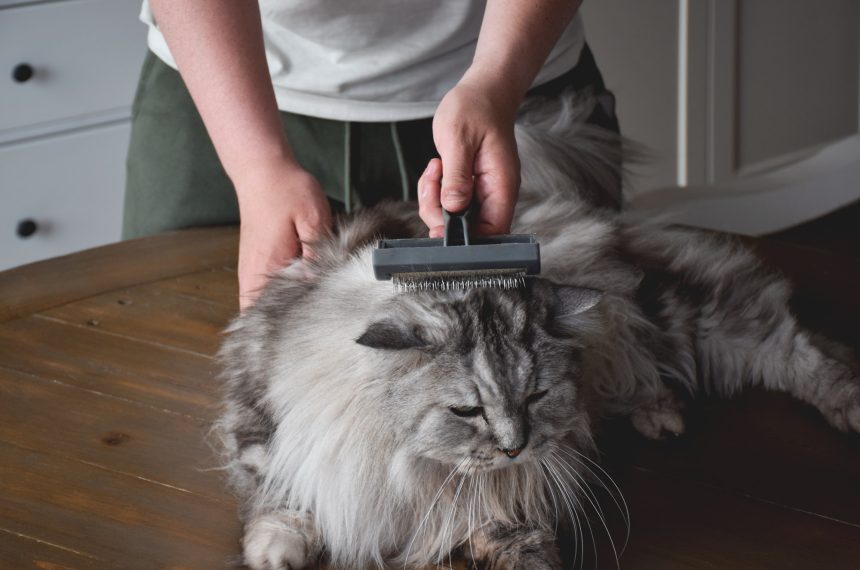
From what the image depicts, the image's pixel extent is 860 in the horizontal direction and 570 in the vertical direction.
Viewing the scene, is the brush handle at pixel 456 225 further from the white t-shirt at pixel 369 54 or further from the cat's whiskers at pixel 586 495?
the white t-shirt at pixel 369 54

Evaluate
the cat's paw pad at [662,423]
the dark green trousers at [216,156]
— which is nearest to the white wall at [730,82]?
the dark green trousers at [216,156]

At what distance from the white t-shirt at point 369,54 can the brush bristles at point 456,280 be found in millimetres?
Answer: 591

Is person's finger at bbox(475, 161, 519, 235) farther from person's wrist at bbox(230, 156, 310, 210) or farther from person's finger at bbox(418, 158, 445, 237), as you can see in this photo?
person's wrist at bbox(230, 156, 310, 210)

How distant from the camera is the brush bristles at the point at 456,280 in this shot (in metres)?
0.96

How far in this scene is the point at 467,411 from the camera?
951 mm

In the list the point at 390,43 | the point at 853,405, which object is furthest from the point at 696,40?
the point at 853,405

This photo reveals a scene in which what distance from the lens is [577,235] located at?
1.25 metres

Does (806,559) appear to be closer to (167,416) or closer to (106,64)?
(167,416)

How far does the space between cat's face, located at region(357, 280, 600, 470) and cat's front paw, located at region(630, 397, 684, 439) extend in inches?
8.8

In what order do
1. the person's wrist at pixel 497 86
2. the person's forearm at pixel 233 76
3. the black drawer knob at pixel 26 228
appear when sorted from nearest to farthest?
the person's wrist at pixel 497 86 < the person's forearm at pixel 233 76 < the black drawer knob at pixel 26 228

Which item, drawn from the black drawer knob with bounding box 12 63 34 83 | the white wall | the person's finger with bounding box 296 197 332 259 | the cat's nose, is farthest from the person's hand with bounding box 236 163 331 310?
the white wall

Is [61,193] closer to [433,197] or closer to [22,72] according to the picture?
[22,72]

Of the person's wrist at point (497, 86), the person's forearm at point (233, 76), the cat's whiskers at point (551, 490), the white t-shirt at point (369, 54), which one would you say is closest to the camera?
the cat's whiskers at point (551, 490)

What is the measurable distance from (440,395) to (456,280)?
0.38 ft
